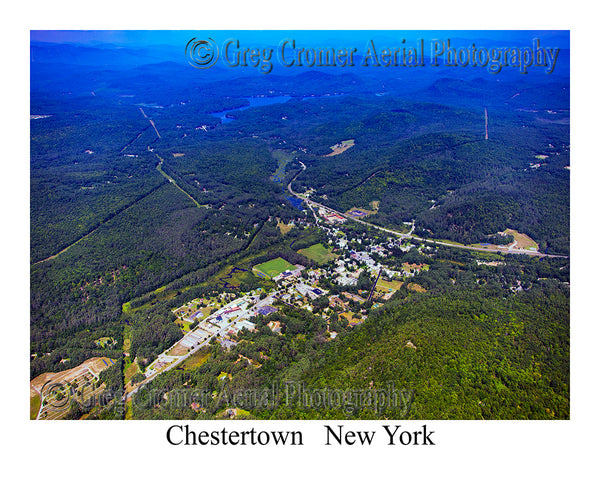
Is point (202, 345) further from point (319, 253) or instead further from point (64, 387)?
point (319, 253)

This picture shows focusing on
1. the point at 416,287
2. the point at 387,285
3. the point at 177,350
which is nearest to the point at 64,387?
the point at 177,350

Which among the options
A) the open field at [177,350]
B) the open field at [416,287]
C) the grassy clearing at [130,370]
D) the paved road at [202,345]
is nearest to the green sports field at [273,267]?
the paved road at [202,345]

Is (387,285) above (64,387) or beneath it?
above

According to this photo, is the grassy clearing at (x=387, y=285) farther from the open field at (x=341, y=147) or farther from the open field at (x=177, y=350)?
the open field at (x=341, y=147)

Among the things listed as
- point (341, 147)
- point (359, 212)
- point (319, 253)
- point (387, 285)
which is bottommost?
point (387, 285)

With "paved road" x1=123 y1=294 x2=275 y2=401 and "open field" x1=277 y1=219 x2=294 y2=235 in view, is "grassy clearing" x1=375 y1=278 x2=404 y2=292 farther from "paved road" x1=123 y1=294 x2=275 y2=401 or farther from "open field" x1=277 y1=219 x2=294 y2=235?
"open field" x1=277 y1=219 x2=294 y2=235

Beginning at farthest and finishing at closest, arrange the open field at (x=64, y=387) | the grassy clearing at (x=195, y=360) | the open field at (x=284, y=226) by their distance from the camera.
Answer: the open field at (x=284, y=226) → the grassy clearing at (x=195, y=360) → the open field at (x=64, y=387)
